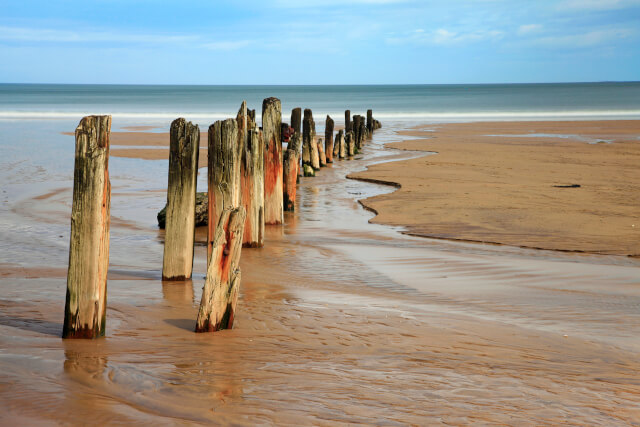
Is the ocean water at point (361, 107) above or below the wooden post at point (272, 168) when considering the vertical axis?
above

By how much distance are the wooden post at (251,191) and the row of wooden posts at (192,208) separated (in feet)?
0.04

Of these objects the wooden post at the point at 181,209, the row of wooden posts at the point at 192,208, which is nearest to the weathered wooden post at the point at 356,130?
the row of wooden posts at the point at 192,208

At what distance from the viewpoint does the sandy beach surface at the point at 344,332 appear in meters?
3.75

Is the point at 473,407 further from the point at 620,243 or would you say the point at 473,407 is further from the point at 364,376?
the point at 620,243

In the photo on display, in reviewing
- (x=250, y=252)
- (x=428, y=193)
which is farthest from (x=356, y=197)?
(x=250, y=252)

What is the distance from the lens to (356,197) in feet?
45.0

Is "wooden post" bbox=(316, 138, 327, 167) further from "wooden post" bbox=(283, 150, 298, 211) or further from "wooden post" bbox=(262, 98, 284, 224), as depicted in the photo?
"wooden post" bbox=(262, 98, 284, 224)

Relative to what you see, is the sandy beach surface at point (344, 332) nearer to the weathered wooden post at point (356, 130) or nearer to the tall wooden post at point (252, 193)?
the tall wooden post at point (252, 193)

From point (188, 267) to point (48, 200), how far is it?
22.9 ft

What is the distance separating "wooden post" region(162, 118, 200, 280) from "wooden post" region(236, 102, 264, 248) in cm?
182

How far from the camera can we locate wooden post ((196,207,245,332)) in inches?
198

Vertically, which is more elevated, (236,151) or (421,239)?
(236,151)

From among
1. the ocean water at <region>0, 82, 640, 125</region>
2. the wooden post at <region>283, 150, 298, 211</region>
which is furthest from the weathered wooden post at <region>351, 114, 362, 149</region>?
the ocean water at <region>0, 82, 640, 125</region>

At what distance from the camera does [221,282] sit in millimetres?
5051
